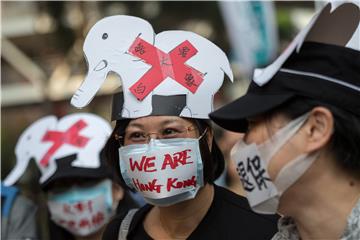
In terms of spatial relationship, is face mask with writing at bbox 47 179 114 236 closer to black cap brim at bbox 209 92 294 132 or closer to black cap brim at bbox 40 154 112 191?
black cap brim at bbox 40 154 112 191

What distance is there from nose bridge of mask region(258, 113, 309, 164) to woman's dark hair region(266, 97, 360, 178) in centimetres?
2

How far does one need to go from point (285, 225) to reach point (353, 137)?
439mm

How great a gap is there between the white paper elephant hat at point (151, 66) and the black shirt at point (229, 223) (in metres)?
0.38

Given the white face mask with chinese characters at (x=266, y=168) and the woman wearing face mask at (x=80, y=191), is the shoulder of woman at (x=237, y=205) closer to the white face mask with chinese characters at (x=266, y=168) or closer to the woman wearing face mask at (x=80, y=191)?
the white face mask with chinese characters at (x=266, y=168)

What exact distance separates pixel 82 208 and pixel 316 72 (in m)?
2.10

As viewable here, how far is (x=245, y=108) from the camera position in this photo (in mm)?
1979

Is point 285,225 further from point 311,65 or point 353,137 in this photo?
point 311,65

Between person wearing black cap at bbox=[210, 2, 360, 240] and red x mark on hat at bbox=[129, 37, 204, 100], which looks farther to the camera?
red x mark on hat at bbox=[129, 37, 204, 100]

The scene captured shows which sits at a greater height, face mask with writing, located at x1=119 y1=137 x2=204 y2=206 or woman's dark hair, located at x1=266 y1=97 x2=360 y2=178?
woman's dark hair, located at x1=266 y1=97 x2=360 y2=178

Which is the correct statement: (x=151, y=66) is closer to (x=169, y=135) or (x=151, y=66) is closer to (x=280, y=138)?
(x=169, y=135)

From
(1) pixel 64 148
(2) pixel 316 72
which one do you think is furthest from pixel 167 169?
(1) pixel 64 148

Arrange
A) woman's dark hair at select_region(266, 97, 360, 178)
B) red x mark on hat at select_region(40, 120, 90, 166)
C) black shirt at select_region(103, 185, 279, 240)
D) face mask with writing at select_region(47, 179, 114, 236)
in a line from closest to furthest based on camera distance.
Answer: woman's dark hair at select_region(266, 97, 360, 178)
black shirt at select_region(103, 185, 279, 240)
face mask with writing at select_region(47, 179, 114, 236)
red x mark on hat at select_region(40, 120, 90, 166)

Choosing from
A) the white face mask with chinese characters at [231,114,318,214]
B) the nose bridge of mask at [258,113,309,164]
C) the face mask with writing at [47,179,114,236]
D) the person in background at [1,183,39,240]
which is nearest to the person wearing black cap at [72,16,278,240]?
the white face mask with chinese characters at [231,114,318,214]

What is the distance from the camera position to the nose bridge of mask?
191 cm
